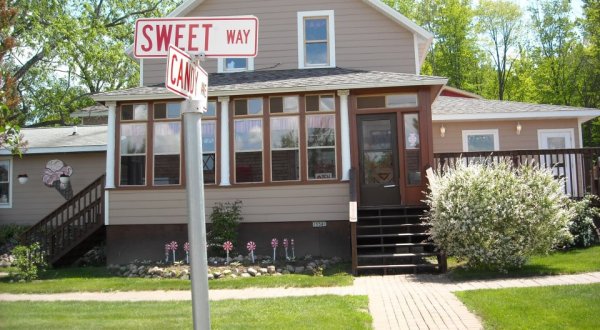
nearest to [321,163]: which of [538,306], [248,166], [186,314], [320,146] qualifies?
[320,146]

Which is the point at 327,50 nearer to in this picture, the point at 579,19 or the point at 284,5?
the point at 284,5

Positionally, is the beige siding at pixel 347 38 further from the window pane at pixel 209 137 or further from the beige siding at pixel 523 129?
the beige siding at pixel 523 129

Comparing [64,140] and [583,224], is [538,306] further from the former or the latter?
[64,140]

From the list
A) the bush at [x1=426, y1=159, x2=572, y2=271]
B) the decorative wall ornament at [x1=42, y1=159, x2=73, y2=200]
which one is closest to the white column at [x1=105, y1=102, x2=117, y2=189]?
the decorative wall ornament at [x1=42, y1=159, x2=73, y2=200]

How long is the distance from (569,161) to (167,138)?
9.40 metres

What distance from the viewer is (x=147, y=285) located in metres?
10.2

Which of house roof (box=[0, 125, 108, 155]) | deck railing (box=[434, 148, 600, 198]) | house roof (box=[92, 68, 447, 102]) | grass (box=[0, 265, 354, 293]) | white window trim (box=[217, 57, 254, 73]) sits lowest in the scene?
grass (box=[0, 265, 354, 293])

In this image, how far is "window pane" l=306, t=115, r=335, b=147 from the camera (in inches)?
499

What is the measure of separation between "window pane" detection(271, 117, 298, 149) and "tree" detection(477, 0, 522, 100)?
92.5 feet

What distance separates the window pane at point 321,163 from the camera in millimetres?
12617

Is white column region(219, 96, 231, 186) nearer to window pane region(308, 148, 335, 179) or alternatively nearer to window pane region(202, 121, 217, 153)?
window pane region(202, 121, 217, 153)

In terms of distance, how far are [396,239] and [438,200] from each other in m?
2.23

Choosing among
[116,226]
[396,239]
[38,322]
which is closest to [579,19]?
[396,239]

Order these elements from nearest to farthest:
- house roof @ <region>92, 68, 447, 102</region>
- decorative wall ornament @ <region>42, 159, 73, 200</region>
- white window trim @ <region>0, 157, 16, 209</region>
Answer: house roof @ <region>92, 68, 447, 102</region> → decorative wall ornament @ <region>42, 159, 73, 200</region> → white window trim @ <region>0, 157, 16, 209</region>
